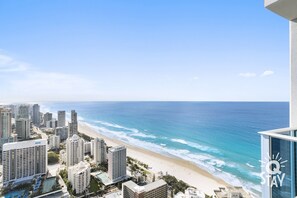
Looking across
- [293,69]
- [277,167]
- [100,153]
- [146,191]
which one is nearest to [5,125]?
[100,153]

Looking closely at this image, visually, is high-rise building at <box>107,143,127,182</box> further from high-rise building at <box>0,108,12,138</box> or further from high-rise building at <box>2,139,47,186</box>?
high-rise building at <box>0,108,12,138</box>

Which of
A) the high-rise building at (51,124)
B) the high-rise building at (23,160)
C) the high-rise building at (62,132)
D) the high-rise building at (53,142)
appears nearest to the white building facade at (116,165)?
the high-rise building at (23,160)

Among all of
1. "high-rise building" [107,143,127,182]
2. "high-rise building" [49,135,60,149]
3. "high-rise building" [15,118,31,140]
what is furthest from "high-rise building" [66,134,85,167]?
Answer: "high-rise building" [15,118,31,140]

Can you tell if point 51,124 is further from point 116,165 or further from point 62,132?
point 116,165

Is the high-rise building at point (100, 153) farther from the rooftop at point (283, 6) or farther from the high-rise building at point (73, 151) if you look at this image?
the rooftop at point (283, 6)

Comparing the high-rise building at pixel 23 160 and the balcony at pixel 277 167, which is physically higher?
the balcony at pixel 277 167

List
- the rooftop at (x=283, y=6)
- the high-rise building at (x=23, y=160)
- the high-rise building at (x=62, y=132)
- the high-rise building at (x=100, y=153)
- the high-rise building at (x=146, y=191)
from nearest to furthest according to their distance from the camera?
the rooftop at (x=283, y=6) → the high-rise building at (x=146, y=191) → the high-rise building at (x=23, y=160) → the high-rise building at (x=100, y=153) → the high-rise building at (x=62, y=132)

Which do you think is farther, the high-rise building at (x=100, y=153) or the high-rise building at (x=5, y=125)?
the high-rise building at (x=5, y=125)
